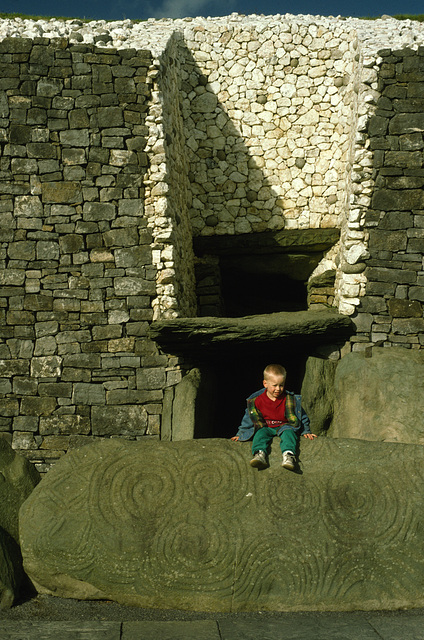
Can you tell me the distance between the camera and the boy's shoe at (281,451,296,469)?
4.54 m

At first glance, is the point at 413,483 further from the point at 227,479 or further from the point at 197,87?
the point at 197,87

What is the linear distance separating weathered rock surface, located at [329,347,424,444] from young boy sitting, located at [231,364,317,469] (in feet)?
6.01

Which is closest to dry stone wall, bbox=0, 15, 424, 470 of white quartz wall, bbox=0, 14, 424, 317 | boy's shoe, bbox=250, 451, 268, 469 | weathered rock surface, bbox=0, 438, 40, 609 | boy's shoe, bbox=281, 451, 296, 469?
white quartz wall, bbox=0, 14, 424, 317

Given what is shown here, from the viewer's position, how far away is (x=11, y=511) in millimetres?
4934

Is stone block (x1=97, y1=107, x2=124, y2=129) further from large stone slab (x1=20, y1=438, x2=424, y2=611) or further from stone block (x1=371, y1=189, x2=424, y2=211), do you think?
large stone slab (x1=20, y1=438, x2=424, y2=611)

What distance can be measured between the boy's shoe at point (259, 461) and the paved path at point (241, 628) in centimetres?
100

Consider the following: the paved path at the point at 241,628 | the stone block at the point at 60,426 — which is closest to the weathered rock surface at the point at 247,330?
the stone block at the point at 60,426

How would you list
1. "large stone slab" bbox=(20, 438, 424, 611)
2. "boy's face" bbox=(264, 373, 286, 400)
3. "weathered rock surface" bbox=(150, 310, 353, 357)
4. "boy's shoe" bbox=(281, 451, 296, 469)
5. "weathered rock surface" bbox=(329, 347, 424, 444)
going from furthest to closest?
"weathered rock surface" bbox=(150, 310, 353, 357) → "weathered rock surface" bbox=(329, 347, 424, 444) → "boy's face" bbox=(264, 373, 286, 400) → "boy's shoe" bbox=(281, 451, 296, 469) → "large stone slab" bbox=(20, 438, 424, 611)

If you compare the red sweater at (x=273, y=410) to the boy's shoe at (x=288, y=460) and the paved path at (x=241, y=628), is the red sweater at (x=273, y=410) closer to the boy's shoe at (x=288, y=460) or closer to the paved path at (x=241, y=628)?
the boy's shoe at (x=288, y=460)

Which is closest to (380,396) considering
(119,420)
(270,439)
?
(270,439)

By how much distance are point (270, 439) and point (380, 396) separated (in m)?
2.37

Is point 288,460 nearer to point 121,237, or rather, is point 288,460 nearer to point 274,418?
point 274,418

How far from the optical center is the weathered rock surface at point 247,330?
24.1 ft

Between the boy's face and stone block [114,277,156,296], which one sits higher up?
stone block [114,277,156,296]
